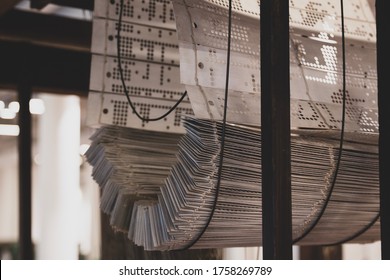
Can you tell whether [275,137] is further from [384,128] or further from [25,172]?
[25,172]

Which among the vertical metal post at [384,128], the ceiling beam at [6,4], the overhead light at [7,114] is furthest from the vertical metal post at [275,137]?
the overhead light at [7,114]

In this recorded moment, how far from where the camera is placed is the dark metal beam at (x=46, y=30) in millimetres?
3064

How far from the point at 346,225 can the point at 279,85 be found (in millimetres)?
743

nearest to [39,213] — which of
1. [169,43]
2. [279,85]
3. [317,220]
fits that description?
[169,43]

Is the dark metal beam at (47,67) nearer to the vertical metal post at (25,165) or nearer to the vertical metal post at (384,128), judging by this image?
the vertical metal post at (25,165)

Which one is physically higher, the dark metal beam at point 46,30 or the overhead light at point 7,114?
the dark metal beam at point 46,30

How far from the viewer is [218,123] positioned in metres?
1.54

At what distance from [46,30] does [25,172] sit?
687 millimetres

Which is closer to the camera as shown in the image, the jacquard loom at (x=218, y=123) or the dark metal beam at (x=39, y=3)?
the jacquard loom at (x=218, y=123)

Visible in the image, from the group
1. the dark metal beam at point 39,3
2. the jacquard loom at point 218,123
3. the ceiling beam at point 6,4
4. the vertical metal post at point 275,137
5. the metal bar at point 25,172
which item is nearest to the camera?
the vertical metal post at point 275,137

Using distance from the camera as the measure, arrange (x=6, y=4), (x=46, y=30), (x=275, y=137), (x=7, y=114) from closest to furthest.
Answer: (x=275, y=137), (x=6, y=4), (x=46, y=30), (x=7, y=114)

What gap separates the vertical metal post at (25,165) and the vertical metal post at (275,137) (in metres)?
2.11

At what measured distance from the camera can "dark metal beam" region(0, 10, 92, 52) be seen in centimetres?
306

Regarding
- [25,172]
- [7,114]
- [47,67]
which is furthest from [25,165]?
[7,114]
